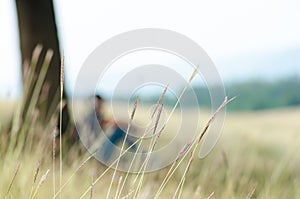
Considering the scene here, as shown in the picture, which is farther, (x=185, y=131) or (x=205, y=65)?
(x=185, y=131)

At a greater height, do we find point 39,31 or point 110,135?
point 39,31

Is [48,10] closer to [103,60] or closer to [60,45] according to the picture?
[60,45]

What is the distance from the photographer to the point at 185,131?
120 inches

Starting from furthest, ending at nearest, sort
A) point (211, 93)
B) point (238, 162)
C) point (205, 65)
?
point (238, 162) → point (211, 93) → point (205, 65)

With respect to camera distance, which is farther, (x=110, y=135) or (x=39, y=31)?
(x=39, y=31)

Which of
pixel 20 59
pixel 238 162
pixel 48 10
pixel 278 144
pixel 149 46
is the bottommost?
pixel 278 144

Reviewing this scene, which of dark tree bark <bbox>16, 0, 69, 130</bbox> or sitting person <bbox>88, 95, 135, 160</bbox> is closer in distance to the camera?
sitting person <bbox>88, 95, 135, 160</bbox>

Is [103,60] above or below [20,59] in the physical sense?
above

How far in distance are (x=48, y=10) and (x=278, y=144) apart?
6659 millimetres

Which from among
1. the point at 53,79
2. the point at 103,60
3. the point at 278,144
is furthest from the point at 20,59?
the point at 278,144

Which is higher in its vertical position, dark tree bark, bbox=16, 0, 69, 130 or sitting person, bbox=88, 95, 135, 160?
dark tree bark, bbox=16, 0, 69, 130

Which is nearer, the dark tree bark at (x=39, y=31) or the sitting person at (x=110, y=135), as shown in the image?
the sitting person at (x=110, y=135)

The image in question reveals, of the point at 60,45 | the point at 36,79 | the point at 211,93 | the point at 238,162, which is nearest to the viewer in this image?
the point at 211,93

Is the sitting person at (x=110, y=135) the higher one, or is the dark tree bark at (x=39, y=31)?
the dark tree bark at (x=39, y=31)
